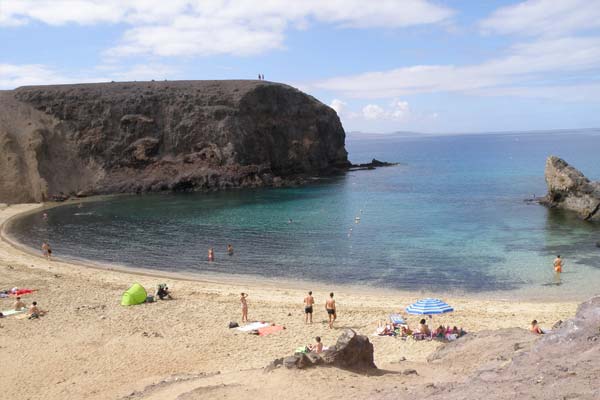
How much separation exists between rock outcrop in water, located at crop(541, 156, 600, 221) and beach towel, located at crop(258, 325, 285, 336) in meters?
35.9

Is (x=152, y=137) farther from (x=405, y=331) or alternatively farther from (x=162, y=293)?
(x=405, y=331)

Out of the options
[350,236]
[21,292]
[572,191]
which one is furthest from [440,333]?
[572,191]

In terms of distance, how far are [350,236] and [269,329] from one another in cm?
2129

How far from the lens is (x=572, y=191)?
4941cm

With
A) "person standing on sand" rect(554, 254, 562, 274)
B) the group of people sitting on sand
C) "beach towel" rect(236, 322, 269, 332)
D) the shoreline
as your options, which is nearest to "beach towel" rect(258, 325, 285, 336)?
"beach towel" rect(236, 322, 269, 332)

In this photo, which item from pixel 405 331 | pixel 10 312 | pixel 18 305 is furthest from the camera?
pixel 18 305

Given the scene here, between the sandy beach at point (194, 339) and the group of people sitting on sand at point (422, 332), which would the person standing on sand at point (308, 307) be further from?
the group of people sitting on sand at point (422, 332)

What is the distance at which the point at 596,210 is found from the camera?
148 feet

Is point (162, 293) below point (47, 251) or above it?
below

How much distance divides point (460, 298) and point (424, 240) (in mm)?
13080

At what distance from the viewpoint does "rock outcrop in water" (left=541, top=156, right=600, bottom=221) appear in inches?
1802

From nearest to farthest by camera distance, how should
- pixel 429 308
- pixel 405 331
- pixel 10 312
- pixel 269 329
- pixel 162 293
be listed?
pixel 405 331, pixel 269 329, pixel 429 308, pixel 10 312, pixel 162 293

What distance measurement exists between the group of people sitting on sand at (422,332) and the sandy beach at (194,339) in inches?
23.5

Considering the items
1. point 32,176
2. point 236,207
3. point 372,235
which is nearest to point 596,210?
point 372,235
